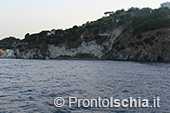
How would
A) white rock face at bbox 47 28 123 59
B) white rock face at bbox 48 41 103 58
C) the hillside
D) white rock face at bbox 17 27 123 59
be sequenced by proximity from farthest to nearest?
white rock face at bbox 48 41 103 58 < white rock face at bbox 47 28 123 59 < white rock face at bbox 17 27 123 59 < the hillside

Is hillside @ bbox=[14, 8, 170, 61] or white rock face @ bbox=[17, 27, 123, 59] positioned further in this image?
white rock face @ bbox=[17, 27, 123, 59]

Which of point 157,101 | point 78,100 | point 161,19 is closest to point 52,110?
point 78,100

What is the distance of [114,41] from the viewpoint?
362 feet

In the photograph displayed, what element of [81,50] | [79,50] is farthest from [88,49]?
[79,50]

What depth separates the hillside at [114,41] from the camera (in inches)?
3253

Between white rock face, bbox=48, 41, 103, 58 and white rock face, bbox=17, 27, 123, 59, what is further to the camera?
white rock face, bbox=48, 41, 103, 58

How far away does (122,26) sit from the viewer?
116000 millimetres

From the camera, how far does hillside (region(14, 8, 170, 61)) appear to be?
82.6 m

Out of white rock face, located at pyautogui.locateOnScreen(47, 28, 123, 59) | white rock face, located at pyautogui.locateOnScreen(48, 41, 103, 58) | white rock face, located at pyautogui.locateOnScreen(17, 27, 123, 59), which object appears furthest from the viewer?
white rock face, located at pyautogui.locateOnScreen(48, 41, 103, 58)

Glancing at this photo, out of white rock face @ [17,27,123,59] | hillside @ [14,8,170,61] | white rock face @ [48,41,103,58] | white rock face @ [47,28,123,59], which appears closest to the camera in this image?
hillside @ [14,8,170,61]

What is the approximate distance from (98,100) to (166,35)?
250 ft

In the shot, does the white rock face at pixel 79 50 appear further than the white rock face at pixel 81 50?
Yes

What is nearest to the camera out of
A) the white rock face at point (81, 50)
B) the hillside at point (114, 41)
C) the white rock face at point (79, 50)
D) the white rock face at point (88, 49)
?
the hillside at point (114, 41)

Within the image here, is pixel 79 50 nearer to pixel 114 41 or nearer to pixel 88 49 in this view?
pixel 88 49
